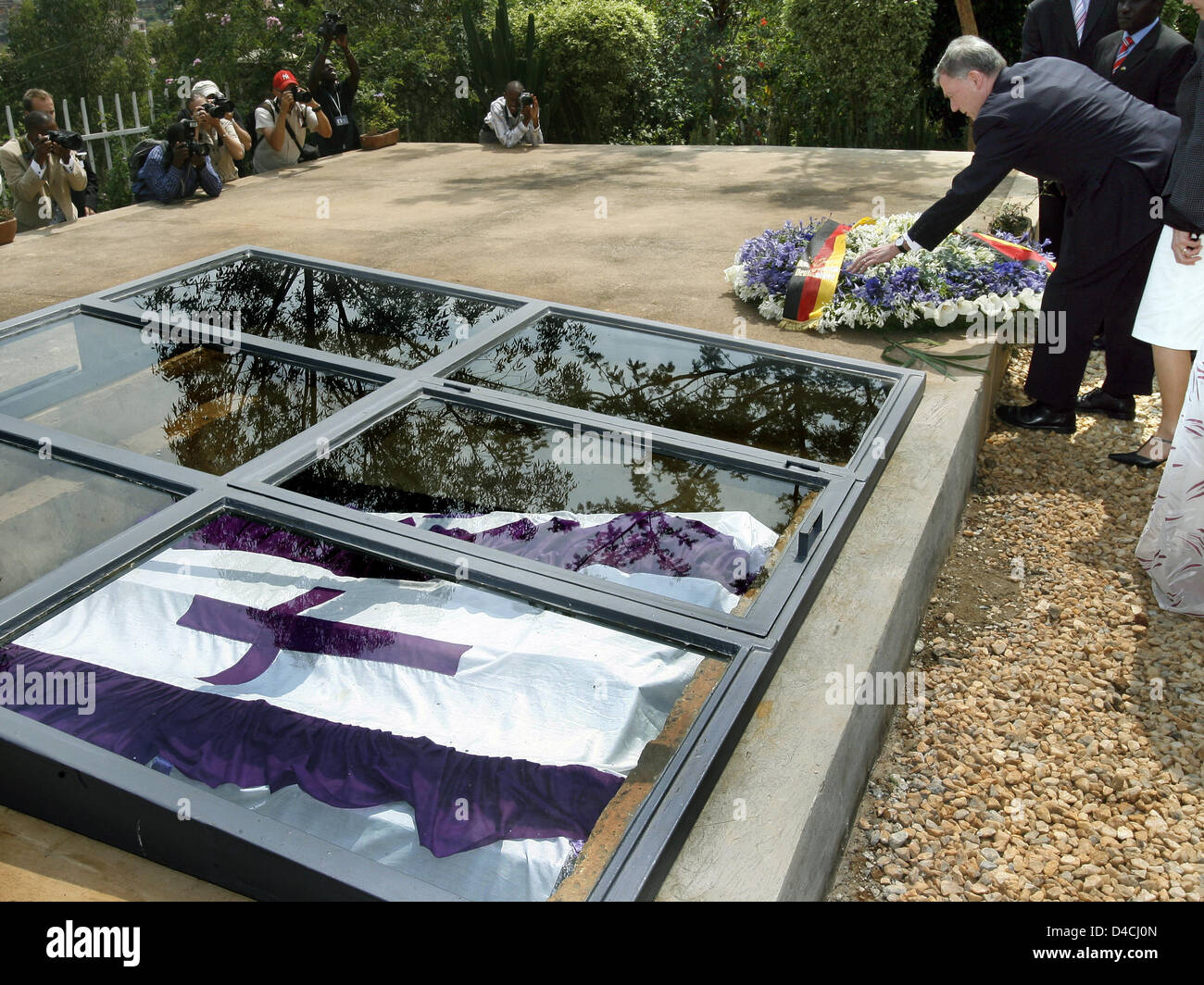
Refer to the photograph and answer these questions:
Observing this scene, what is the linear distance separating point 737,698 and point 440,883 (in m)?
0.67

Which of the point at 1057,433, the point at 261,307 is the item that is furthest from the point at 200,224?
the point at 1057,433

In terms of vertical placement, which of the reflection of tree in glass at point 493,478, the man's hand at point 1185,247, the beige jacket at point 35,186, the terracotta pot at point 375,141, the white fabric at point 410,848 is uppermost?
the terracotta pot at point 375,141

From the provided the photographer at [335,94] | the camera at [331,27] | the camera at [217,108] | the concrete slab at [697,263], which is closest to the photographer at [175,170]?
the concrete slab at [697,263]

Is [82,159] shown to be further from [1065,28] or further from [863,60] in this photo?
[863,60]

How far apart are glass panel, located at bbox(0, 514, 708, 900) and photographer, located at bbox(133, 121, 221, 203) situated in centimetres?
512

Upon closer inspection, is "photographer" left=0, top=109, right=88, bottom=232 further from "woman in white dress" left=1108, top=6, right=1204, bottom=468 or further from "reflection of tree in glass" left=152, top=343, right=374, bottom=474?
"woman in white dress" left=1108, top=6, right=1204, bottom=468

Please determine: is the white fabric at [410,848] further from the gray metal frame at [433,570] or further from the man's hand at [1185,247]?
the man's hand at [1185,247]

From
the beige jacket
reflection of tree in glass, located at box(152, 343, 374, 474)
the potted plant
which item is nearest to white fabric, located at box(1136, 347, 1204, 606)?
reflection of tree in glass, located at box(152, 343, 374, 474)

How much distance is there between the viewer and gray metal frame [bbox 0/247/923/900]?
1721mm

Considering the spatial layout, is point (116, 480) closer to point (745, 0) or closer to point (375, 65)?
point (375, 65)

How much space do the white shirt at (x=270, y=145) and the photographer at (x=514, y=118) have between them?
156cm

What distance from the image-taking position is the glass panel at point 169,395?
122 inches
